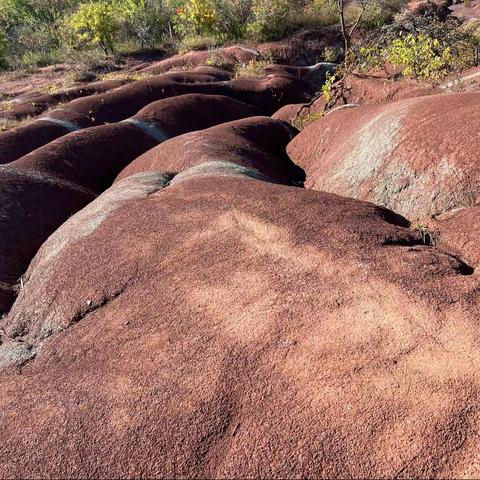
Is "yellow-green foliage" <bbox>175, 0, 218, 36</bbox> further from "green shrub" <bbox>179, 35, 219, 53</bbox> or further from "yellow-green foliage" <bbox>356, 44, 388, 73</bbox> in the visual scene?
"yellow-green foliage" <bbox>356, 44, 388, 73</bbox>

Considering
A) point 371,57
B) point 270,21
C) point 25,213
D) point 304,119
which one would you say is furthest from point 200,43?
point 25,213

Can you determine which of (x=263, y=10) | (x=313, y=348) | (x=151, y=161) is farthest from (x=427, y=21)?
(x=263, y=10)

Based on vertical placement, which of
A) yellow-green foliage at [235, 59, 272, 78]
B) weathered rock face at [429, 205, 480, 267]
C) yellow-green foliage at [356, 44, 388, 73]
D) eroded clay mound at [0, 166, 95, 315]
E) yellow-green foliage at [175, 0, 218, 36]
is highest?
yellow-green foliage at [175, 0, 218, 36]

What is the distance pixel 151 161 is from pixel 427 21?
24.3ft

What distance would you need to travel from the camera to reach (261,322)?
3656mm

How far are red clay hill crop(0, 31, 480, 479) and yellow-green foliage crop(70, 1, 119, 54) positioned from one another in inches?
1203

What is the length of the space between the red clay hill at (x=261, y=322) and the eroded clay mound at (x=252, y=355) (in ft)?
0.04

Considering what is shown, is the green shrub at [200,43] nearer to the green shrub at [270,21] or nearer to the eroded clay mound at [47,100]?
the green shrub at [270,21]

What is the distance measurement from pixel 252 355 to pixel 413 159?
13.0 feet

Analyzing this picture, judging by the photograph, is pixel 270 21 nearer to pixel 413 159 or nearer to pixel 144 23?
pixel 144 23

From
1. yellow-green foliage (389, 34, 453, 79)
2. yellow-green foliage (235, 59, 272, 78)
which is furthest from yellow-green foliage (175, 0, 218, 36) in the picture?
yellow-green foliage (389, 34, 453, 79)

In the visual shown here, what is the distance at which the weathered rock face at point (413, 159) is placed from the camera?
18.0ft

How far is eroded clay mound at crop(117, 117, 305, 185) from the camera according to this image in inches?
344

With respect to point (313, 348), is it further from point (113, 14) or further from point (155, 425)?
point (113, 14)
